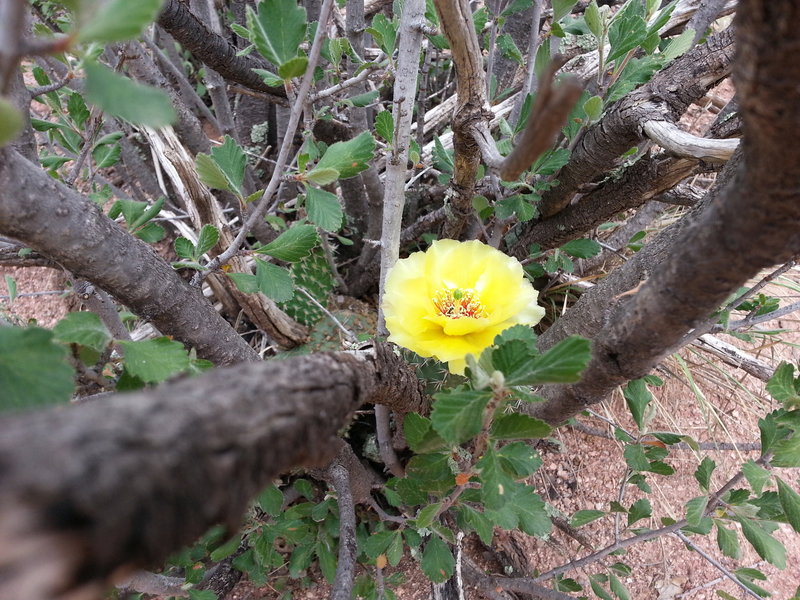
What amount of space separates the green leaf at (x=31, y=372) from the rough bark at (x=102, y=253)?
0.17 m

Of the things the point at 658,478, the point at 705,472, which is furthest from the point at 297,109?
the point at 658,478

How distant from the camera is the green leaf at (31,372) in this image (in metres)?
0.31

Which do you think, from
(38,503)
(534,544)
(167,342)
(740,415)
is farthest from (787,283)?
(38,503)

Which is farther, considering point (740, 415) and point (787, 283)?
point (787, 283)

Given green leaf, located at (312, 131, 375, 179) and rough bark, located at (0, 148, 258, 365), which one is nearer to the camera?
rough bark, located at (0, 148, 258, 365)

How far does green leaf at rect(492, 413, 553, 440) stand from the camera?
513 mm

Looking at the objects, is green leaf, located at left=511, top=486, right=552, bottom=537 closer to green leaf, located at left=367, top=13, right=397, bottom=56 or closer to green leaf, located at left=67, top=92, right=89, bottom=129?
green leaf, located at left=367, top=13, right=397, bottom=56

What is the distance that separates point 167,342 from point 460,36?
51cm

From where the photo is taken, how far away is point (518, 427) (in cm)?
53

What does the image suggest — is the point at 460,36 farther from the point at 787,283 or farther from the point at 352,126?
the point at 787,283

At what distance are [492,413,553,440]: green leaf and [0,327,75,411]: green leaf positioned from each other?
399 mm

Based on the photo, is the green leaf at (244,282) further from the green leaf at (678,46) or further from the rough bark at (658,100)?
the green leaf at (678,46)

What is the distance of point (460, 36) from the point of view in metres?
0.64

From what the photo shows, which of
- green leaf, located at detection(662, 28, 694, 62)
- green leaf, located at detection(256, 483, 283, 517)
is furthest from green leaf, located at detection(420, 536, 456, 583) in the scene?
green leaf, located at detection(662, 28, 694, 62)
